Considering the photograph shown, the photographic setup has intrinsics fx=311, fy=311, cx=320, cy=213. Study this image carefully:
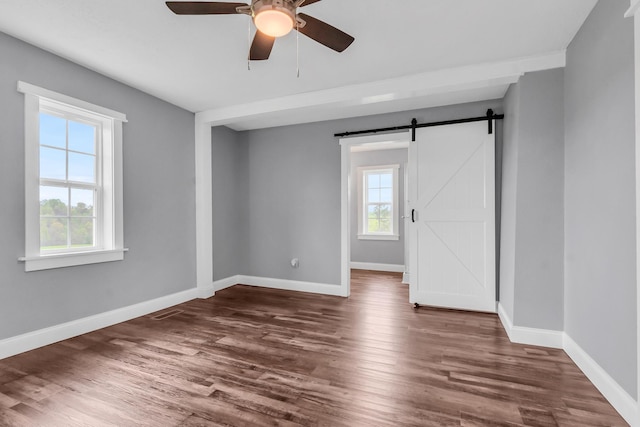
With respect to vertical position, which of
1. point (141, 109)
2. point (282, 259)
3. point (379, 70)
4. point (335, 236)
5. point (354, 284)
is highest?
point (379, 70)

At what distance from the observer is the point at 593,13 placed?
218 cm

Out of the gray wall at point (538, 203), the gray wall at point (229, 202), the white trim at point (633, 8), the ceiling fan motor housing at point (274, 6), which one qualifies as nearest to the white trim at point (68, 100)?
the gray wall at point (229, 202)

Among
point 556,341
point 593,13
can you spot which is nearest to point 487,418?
point 556,341

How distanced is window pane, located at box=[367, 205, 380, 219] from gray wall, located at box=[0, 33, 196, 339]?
12.3ft

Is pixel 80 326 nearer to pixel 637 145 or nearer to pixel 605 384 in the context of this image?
pixel 605 384

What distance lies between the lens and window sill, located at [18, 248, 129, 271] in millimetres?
2674

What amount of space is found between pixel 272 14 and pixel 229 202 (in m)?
3.81

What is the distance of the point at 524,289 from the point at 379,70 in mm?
2522

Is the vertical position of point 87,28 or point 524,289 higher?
point 87,28

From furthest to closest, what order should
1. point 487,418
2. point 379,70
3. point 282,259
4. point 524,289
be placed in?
point 282,259 < point 379,70 < point 524,289 < point 487,418

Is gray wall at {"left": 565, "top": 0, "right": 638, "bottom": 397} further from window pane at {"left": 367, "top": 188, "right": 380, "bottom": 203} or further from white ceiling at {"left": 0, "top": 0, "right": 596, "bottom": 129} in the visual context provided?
window pane at {"left": 367, "top": 188, "right": 380, "bottom": 203}

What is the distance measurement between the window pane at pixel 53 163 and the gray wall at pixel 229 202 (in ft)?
6.53

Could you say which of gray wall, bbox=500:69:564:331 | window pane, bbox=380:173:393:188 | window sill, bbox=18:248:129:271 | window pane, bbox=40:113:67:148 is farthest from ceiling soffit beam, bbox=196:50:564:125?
window pane, bbox=380:173:393:188

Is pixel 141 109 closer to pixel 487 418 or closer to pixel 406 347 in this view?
pixel 406 347
